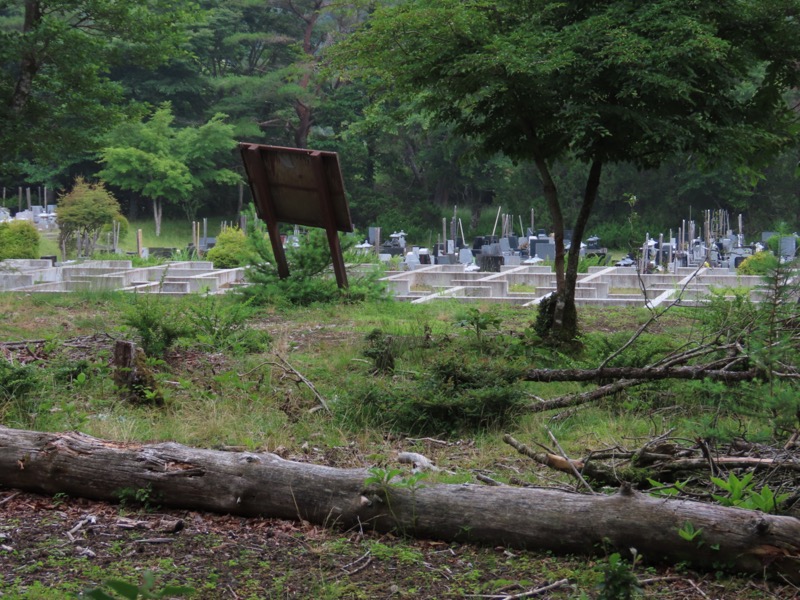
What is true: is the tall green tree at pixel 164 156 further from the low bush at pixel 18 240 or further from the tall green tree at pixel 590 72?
the tall green tree at pixel 590 72

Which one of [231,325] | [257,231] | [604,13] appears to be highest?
[604,13]

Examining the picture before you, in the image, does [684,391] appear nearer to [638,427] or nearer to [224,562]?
[638,427]

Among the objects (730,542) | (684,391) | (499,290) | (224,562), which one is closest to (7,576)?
(224,562)

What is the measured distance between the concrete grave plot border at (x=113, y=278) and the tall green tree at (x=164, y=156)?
63.4ft

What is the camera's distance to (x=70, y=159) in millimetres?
44469

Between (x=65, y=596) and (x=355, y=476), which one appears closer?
(x=65, y=596)

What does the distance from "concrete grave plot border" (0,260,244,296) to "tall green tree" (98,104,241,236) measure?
1932 cm

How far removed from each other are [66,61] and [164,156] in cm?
2684

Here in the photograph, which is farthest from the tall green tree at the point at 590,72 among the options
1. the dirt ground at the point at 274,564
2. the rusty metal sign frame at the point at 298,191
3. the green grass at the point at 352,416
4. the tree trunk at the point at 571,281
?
the dirt ground at the point at 274,564

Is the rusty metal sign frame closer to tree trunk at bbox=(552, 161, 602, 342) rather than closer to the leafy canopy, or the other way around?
tree trunk at bbox=(552, 161, 602, 342)

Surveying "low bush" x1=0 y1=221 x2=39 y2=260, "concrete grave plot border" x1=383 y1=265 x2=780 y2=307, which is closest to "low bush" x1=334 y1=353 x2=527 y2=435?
"concrete grave plot border" x1=383 y1=265 x2=780 y2=307

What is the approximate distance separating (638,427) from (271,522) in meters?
→ 2.77

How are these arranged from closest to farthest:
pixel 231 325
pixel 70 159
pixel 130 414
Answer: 1. pixel 130 414
2. pixel 231 325
3. pixel 70 159

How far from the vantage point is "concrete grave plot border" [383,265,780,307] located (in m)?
15.0
